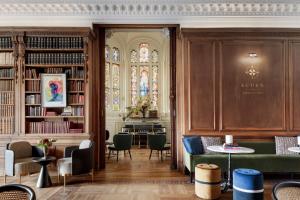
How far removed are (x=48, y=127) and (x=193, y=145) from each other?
3186mm

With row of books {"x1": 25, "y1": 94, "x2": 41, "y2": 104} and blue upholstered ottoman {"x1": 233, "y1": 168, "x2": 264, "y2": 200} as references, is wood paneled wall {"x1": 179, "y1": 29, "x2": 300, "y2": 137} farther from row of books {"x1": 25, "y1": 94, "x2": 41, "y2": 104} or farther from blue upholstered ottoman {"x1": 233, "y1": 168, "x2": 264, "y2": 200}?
row of books {"x1": 25, "y1": 94, "x2": 41, "y2": 104}

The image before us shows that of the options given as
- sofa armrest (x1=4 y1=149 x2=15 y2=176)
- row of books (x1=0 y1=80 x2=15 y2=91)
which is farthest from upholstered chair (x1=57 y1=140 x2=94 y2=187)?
row of books (x1=0 y1=80 x2=15 y2=91)

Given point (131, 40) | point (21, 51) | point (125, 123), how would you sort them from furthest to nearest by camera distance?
point (131, 40)
point (125, 123)
point (21, 51)

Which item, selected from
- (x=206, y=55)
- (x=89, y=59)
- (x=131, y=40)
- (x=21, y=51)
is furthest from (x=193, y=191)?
(x=131, y=40)

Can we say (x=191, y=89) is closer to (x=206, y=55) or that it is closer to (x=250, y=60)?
(x=206, y=55)

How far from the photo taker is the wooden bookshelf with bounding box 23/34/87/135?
231 inches

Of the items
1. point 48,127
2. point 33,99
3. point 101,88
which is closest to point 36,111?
point 33,99

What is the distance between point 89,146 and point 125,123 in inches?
217

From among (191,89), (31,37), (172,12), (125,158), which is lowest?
(125,158)

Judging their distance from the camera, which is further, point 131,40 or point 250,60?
point 131,40

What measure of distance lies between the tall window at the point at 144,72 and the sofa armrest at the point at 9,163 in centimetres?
679

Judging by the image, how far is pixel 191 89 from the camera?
19.6 ft

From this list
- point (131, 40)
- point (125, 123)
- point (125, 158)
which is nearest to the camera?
point (125, 158)

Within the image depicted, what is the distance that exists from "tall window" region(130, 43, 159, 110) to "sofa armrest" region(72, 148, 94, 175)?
6381 millimetres
